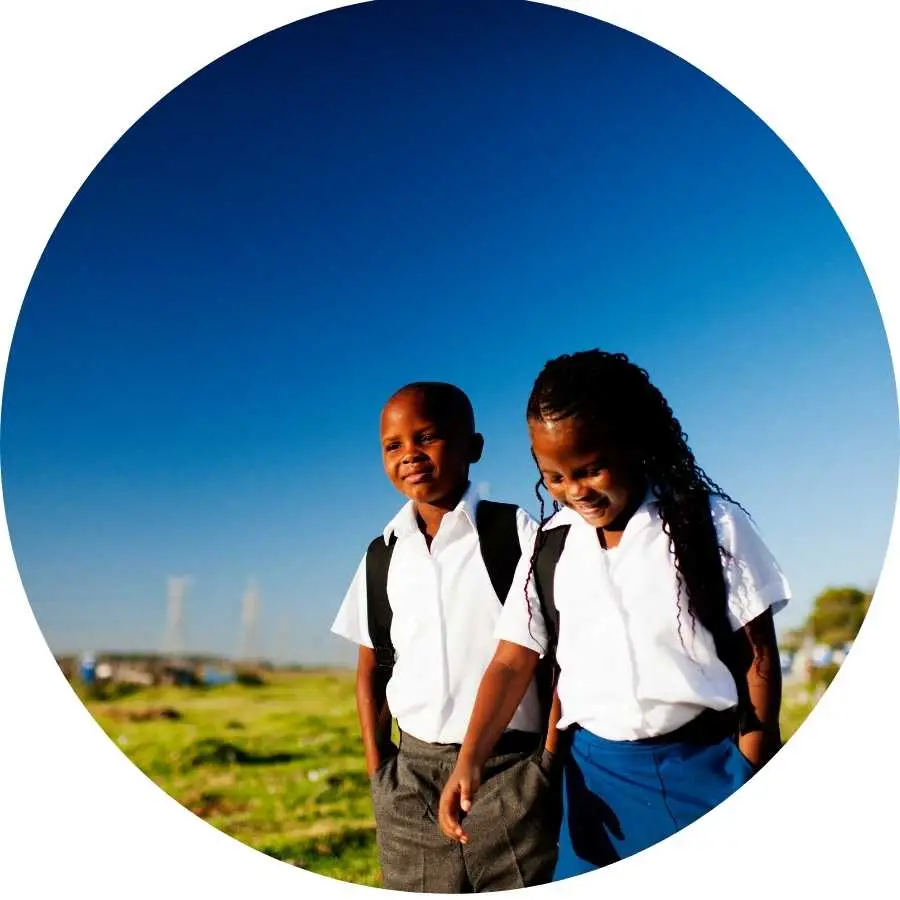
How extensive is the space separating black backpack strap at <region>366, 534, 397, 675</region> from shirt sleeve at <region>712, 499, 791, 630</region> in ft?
3.44

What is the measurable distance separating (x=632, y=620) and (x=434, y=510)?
700 millimetres

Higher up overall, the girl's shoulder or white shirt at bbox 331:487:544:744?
the girl's shoulder

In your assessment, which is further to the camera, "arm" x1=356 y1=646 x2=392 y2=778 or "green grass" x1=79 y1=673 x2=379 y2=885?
"green grass" x1=79 y1=673 x2=379 y2=885

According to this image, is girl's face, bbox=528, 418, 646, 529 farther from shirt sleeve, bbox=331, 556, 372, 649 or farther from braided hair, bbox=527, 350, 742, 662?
shirt sleeve, bbox=331, 556, 372, 649

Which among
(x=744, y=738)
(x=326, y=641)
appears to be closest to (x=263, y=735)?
(x=326, y=641)

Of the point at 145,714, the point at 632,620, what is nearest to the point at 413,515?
the point at 632,620

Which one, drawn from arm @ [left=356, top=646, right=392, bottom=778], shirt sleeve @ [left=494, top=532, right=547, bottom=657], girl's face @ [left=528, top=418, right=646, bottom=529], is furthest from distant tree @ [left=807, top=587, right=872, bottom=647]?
arm @ [left=356, top=646, right=392, bottom=778]

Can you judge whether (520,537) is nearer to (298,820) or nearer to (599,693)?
(599,693)

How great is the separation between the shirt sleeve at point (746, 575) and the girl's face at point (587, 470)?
0.92 ft

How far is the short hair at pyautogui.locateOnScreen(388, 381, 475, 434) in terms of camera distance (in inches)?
128

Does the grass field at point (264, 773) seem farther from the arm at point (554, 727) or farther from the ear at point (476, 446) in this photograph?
the ear at point (476, 446)

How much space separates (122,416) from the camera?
3891 millimetres

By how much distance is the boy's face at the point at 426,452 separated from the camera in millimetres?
3227

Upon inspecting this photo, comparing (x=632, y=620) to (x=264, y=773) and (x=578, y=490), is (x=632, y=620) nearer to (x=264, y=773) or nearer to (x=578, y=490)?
(x=578, y=490)
